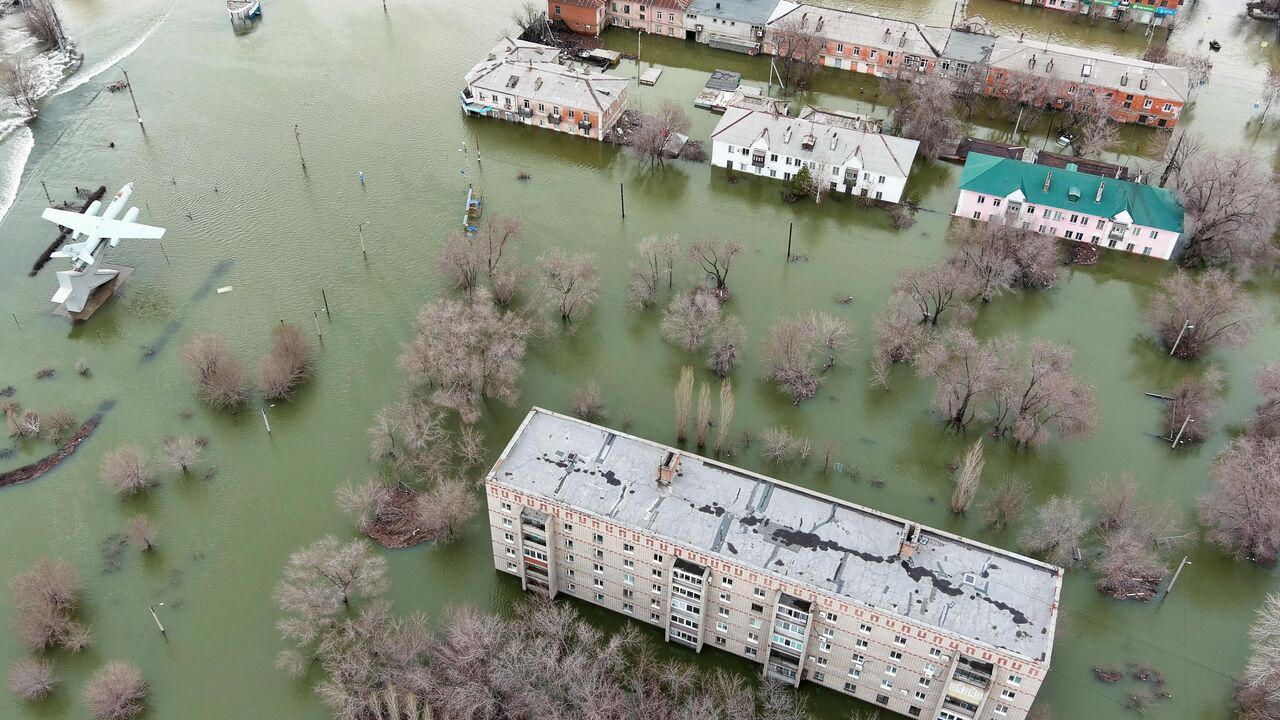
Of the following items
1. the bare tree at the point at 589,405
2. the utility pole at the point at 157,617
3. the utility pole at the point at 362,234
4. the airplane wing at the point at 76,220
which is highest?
the airplane wing at the point at 76,220

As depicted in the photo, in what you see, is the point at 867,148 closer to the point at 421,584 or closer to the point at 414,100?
the point at 414,100

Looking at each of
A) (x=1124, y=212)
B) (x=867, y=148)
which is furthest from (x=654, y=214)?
(x=1124, y=212)

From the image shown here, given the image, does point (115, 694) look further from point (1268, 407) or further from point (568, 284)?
point (1268, 407)

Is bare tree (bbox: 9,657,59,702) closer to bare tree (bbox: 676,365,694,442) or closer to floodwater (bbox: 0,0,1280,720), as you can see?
floodwater (bbox: 0,0,1280,720)

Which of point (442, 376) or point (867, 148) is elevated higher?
point (867, 148)

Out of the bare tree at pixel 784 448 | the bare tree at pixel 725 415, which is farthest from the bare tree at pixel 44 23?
the bare tree at pixel 784 448

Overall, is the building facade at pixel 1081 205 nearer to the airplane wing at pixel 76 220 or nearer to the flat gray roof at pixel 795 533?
the flat gray roof at pixel 795 533

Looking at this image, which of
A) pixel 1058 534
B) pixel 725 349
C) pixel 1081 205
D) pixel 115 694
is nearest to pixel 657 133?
pixel 725 349

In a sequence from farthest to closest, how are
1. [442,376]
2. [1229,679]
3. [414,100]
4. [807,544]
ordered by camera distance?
[414,100]
[442,376]
[1229,679]
[807,544]
